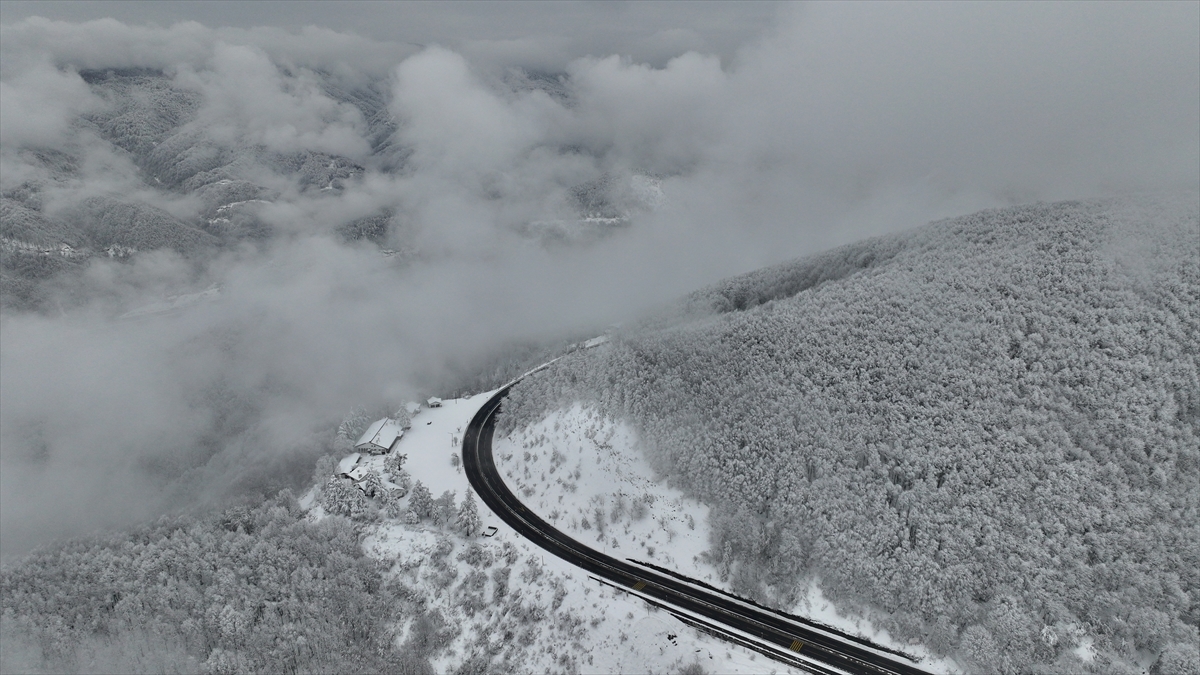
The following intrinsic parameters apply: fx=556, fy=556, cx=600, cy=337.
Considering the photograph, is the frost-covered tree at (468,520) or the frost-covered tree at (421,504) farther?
the frost-covered tree at (421,504)

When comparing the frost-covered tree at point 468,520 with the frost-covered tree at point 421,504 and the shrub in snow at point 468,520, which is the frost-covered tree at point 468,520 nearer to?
the shrub in snow at point 468,520

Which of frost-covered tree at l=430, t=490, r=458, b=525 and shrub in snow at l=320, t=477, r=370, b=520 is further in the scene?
shrub in snow at l=320, t=477, r=370, b=520

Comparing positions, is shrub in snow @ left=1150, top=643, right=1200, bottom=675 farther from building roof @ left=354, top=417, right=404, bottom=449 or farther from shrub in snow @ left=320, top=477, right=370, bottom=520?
building roof @ left=354, top=417, right=404, bottom=449

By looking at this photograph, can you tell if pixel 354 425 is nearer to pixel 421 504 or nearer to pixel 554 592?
pixel 421 504

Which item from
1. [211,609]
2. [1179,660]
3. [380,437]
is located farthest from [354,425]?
[1179,660]

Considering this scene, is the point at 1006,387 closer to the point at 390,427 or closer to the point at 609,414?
the point at 609,414

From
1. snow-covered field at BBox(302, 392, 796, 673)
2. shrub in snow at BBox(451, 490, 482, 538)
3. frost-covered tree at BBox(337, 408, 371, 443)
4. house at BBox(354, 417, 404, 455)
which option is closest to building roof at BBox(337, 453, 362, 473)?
house at BBox(354, 417, 404, 455)

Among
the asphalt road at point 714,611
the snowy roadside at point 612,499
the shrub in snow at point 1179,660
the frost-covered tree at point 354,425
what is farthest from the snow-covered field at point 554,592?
the shrub in snow at point 1179,660
